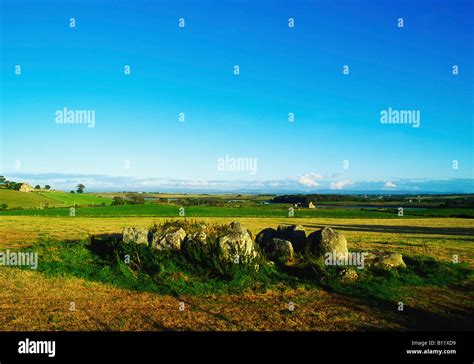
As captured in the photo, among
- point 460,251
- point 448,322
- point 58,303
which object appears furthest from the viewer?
point 460,251

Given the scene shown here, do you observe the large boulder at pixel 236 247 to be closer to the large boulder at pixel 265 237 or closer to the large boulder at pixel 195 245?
the large boulder at pixel 195 245

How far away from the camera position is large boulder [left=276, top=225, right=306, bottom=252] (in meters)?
15.6

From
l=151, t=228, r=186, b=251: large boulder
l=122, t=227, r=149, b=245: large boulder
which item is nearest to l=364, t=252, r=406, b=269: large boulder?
l=151, t=228, r=186, b=251: large boulder

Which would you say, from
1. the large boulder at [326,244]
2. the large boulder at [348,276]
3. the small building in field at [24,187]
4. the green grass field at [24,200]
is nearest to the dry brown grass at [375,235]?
the large boulder at [326,244]

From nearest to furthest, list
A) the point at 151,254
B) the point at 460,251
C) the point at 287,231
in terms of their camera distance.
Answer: the point at 151,254 → the point at 287,231 → the point at 460,251

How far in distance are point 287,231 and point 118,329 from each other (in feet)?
31.2

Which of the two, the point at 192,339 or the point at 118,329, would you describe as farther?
the point at 118,329

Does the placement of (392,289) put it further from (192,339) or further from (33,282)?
(33,282)

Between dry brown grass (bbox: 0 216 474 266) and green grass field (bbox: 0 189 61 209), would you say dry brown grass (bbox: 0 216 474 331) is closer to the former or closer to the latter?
dry brown grass (bbox: 0 216 474 266)

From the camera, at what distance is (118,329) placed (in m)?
8.51

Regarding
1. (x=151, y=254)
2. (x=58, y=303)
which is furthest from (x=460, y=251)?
(x=58, y=303)

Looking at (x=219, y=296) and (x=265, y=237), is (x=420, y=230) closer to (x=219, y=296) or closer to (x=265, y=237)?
(x=265, y=237)

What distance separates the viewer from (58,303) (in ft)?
34.1

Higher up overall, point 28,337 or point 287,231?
point 287,231
